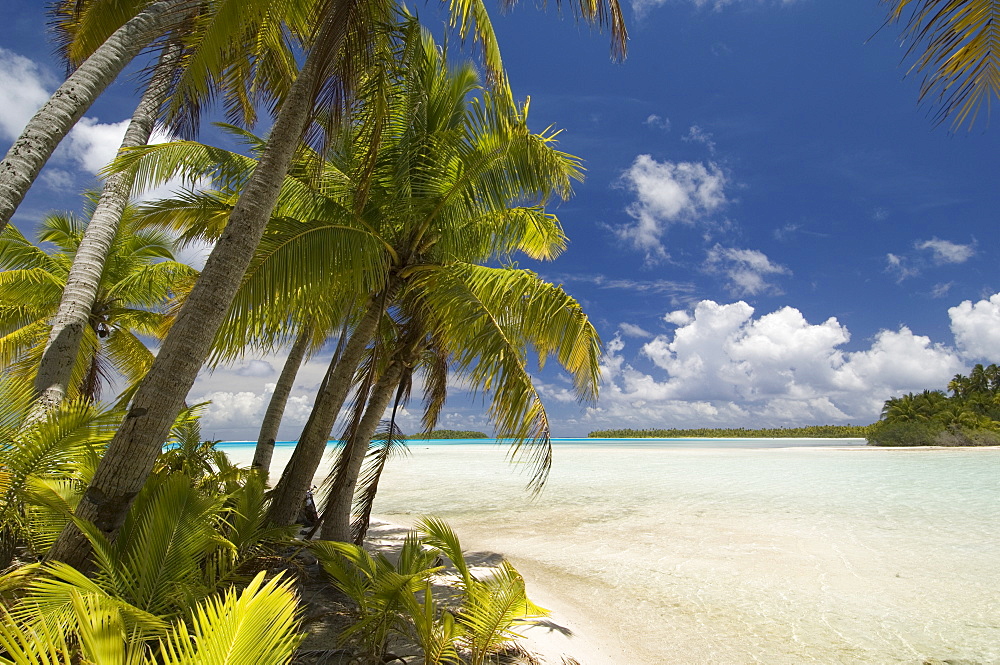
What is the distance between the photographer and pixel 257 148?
6.16 metres

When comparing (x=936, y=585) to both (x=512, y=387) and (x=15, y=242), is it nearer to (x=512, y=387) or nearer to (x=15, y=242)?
(x=512, y=387)

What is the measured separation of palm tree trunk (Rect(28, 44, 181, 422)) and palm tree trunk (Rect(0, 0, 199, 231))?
0.31 metres

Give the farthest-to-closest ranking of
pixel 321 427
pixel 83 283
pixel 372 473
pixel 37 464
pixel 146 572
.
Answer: pixel 372 473
pixel 321 427
pixel 83 283
pixel 37 464
pixel 146 572

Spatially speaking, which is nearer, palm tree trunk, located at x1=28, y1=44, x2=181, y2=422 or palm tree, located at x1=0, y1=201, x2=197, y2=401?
palm tree trunk, located at x1=28, y1=44, x2=181, y2=422

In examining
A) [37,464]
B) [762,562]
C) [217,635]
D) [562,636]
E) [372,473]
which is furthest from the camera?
[762,562]

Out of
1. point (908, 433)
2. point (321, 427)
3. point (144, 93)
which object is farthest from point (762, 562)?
point (908, 433)

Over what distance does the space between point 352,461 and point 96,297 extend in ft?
20.1

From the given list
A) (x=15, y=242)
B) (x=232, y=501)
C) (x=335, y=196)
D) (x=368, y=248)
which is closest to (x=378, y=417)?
(x=232, y=501)

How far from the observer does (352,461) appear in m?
5.81

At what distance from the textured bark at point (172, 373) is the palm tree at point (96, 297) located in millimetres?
6005

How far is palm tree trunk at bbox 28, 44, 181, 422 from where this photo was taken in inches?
207

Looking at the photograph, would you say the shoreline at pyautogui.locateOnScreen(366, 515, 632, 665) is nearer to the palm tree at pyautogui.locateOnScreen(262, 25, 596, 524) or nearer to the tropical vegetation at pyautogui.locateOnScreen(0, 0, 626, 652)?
the tropical vegetation at pyautogui.locateOnScreen(0, 0, 626, 652)

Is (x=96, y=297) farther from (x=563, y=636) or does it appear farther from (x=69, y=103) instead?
(x=563, y=636)

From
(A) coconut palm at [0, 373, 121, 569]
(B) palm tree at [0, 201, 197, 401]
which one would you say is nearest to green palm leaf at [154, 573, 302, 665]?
(A) coconut palm at [0, 373, 121, 569]
